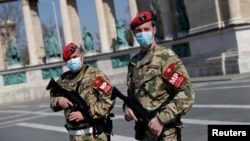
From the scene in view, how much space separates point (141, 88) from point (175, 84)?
0.35 m

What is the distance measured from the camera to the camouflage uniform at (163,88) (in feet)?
12.6

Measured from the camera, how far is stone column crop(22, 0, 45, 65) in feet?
128

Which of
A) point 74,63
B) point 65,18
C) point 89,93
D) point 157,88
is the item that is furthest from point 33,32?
point 157,88

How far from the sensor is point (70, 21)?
1591 inches

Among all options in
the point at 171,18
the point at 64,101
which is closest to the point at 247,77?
the point at 171,18

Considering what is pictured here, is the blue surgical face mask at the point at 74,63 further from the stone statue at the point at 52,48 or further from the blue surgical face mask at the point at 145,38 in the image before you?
the stone statue at the point at 52,48

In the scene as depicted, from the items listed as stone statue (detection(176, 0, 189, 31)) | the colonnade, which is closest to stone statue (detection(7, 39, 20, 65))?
the colonnade

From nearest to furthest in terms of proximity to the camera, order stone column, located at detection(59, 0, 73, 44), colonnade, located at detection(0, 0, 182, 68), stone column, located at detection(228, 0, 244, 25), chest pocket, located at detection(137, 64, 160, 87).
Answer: chest pocket, located at detection(137, 64, 160, 87) < stone column, located at detection(228, 0, 244, 25) < colonnade, located at detection(0, 0, 182, 68) < stone column, located at detection(59, 0, 73, 44)

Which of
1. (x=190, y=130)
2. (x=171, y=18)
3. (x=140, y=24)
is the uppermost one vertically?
(x=171, y=18)

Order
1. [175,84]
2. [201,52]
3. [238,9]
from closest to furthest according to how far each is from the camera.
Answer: [175,84] → [238,9] → [201,52]

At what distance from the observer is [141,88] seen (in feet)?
13.3

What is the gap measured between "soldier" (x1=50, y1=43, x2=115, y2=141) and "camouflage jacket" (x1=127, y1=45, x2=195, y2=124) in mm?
768

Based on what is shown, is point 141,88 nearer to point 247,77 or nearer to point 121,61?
point 247,77

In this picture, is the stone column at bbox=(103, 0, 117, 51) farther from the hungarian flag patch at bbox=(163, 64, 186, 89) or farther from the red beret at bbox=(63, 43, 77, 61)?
the hungarian flag patch at bbox=(163, 64, 186, 89)
